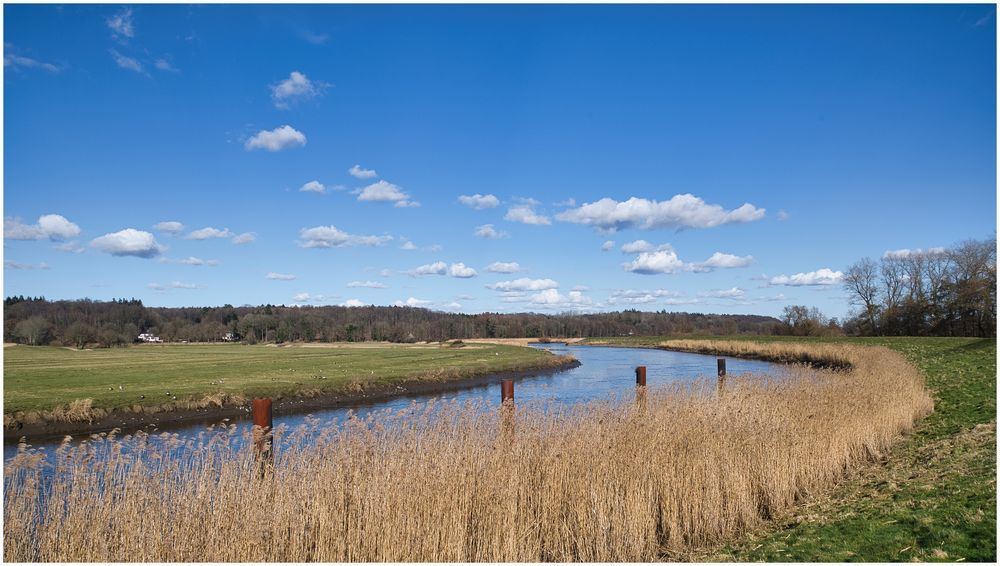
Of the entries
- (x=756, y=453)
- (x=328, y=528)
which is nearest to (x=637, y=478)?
(x=756, y=453)

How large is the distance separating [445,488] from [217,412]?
19935 millimetres

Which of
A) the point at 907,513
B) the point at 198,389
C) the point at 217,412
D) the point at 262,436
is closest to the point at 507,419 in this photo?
the point at 262,436

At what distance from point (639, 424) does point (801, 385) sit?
20.6 ft

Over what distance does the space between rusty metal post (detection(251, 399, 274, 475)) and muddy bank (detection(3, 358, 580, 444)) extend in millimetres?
14640

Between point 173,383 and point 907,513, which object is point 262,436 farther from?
point 173,383

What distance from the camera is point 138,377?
31.0 m

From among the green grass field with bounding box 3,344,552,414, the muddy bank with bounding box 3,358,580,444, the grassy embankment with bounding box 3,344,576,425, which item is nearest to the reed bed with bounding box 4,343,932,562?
the muddy bank with bounding box 3,358,580,444

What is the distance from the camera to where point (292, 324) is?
12294 cm

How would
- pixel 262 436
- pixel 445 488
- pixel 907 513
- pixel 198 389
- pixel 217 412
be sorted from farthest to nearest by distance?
pixel 198 389
pixel 217 412
pixel 907 513
pixel 262 436
pixel 445 488

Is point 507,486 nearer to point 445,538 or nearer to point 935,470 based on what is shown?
point 445,538

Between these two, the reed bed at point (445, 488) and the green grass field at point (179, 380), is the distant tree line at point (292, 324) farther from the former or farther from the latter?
the reed bed at point (445, 488)

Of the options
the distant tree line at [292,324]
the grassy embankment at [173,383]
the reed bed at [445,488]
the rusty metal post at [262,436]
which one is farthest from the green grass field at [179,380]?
the distant tree line at [292,324]

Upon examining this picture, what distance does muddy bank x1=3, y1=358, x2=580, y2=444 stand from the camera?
19266 mm

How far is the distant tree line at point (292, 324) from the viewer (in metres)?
79.7
